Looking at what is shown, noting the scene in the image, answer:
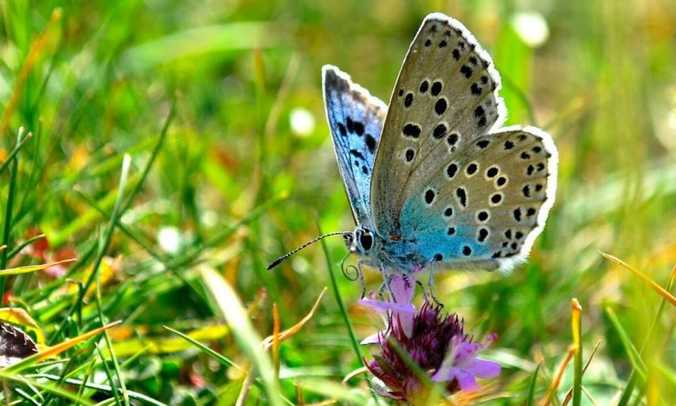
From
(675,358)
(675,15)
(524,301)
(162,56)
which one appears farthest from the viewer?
(675,15)

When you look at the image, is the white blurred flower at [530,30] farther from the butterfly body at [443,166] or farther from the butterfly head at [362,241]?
the butterfly head at [362,241]

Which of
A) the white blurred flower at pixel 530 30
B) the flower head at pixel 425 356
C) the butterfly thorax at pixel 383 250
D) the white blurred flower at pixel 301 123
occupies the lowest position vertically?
the flower head at pixel 425 356

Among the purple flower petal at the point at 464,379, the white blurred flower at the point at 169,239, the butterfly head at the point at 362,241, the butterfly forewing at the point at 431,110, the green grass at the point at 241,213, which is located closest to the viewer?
the purple flower petal at the point at 464,379

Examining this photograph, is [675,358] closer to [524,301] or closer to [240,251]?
[524,301]

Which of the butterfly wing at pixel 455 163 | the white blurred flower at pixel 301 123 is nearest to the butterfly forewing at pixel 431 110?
the butterfly wing at pixel 455 163

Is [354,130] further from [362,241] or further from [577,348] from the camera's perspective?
[577,348]

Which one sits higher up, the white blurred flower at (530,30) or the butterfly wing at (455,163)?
the white blurred flower at (530,30)

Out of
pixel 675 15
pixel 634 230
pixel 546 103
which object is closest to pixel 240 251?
pixel 634 230

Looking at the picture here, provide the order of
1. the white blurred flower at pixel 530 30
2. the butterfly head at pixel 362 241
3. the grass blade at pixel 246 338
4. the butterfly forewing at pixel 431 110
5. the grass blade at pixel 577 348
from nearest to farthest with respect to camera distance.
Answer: the grass blade at pixel 246 338, the grass blade at pixel 577 348, the butterfly forewing at pixel 431 110, the butterfly head at pixel 362 241, the white blurred flower at pixel 530 30
